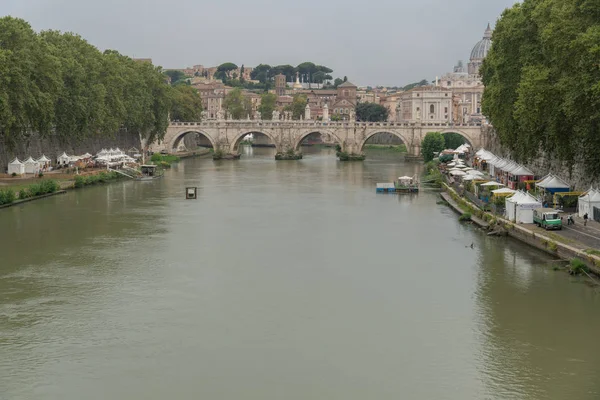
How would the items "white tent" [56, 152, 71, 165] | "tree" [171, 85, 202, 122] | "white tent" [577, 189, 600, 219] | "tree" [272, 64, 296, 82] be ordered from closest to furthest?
"white tent" [577, 189, 600, 219]
"white tent" [56, 152, 71, 165]
"tree" [171, 85, 202, 122]
"tree" [272, 64, 296, 82]

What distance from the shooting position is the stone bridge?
70.4m

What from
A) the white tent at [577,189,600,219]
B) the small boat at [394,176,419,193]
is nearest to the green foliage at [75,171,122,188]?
the small boat at [394,176,419,193]

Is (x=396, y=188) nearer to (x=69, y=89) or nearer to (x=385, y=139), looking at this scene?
(x=69, y=89)

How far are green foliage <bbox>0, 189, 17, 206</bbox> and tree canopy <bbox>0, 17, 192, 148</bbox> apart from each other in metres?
3.93

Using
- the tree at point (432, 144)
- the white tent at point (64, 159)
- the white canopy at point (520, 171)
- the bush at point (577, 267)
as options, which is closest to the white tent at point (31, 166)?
the white tent at point (64, 159)

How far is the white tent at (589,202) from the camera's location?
83.6ft

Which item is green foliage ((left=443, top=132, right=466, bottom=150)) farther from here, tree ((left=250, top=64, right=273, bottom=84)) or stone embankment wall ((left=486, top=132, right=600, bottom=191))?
tree ((left=250, top=64, right=273, bottom=84))

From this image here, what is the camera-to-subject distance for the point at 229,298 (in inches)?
764

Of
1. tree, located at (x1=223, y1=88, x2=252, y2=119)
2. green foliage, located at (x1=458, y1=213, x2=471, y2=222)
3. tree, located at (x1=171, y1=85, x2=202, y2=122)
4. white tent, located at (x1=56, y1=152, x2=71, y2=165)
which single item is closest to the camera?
green foliage, located at (x1=458, y1=213, x2=471, y2=222)

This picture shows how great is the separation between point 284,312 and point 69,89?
3153 centimetres

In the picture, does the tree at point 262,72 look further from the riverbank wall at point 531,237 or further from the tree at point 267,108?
the riverbank wall at point 531,237

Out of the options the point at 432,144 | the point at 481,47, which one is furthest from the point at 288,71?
the point at 432,144

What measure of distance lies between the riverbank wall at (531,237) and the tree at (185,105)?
158 ft

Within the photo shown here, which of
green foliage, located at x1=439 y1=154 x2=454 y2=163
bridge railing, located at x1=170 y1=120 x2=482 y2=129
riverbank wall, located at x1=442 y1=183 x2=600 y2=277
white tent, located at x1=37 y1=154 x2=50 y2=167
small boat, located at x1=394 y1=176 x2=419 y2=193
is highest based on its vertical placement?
bridge railing, located at x1=170 y1=120 x2=482 y2=129
